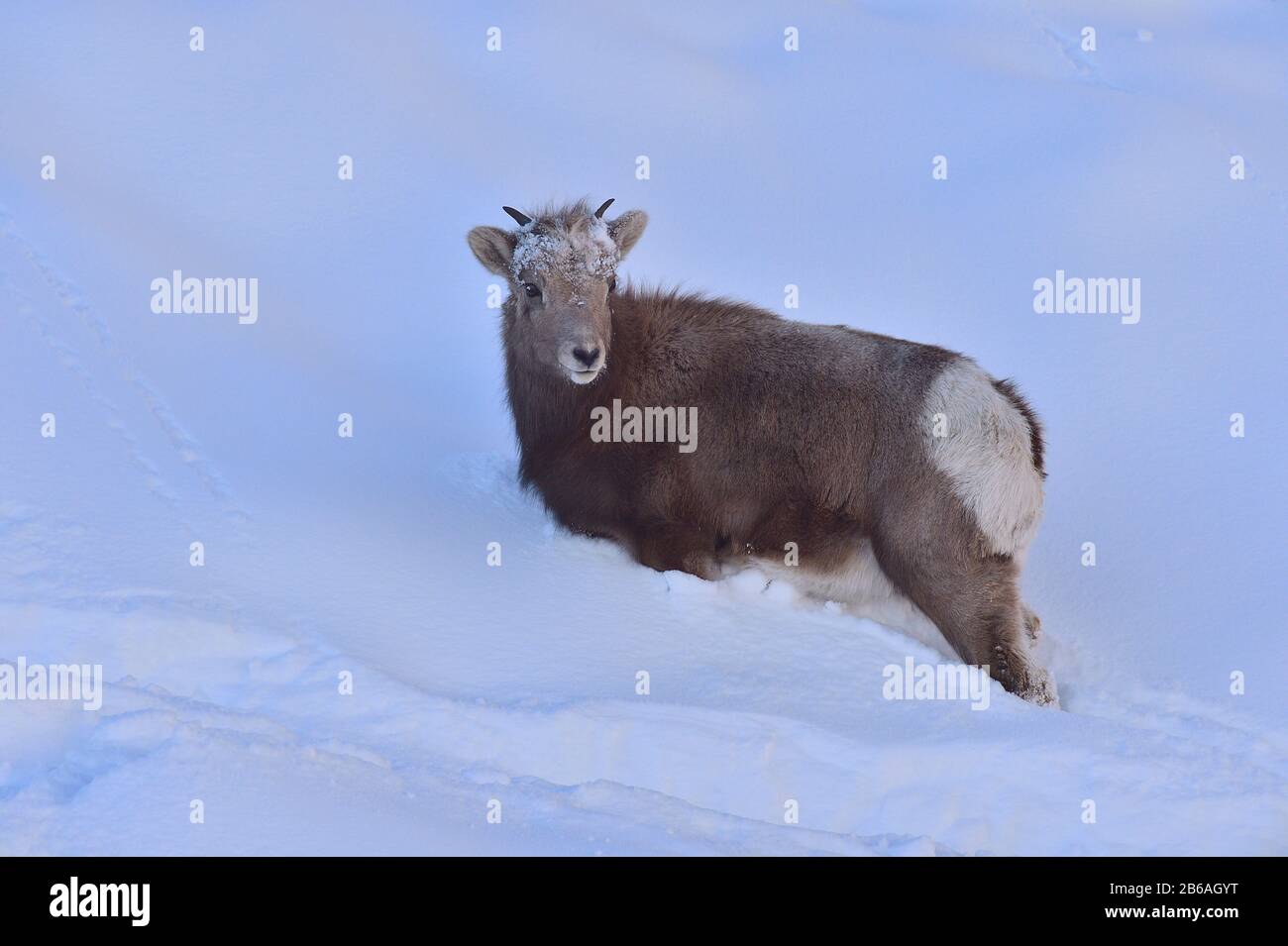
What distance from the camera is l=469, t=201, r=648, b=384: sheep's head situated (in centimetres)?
709

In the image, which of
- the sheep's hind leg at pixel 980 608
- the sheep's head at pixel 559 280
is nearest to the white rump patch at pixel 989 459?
the sheep's hind leg at pixel 980 608

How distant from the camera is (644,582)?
6.80 m

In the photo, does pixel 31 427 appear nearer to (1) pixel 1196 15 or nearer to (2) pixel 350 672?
(2) pixel 350 672

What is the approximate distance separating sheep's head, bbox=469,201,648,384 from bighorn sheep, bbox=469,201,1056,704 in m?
0.01

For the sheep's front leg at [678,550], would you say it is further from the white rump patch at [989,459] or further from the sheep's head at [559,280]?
the white rump patch at [989,459]

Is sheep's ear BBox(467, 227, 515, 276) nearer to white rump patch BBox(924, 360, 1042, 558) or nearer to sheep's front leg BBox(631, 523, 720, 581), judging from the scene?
sheep's front leg BBox(631, 523, 720, 581)

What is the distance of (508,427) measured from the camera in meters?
9.12

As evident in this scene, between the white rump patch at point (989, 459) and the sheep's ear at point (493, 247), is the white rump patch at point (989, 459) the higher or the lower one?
the lower one

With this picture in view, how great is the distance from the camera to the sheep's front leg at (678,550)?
702cm

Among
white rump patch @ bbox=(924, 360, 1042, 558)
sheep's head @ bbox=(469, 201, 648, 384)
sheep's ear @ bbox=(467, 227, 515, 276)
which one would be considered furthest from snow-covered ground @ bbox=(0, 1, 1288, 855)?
sheep's ear @ bbox=(467, 227, 515, 276)

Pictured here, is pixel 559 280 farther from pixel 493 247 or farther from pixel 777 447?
pixel 777 447

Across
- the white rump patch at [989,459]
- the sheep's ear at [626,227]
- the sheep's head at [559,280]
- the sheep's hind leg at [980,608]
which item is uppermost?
the sheep's ear at [626,227]

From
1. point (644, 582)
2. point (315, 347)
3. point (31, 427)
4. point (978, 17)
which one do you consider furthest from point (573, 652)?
point (978, 17)

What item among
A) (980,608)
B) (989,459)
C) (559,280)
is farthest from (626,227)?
(980,608)
